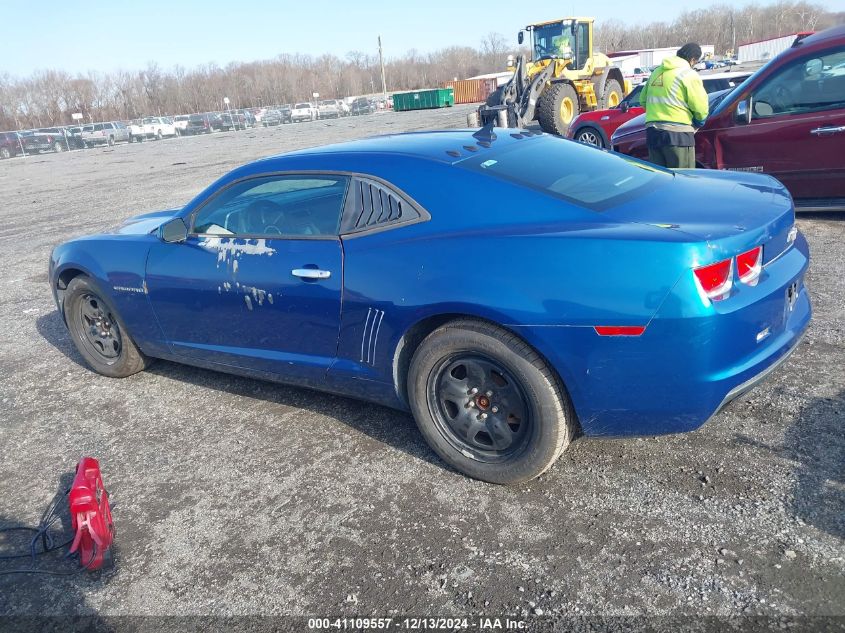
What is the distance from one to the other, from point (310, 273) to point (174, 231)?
44.9 inches

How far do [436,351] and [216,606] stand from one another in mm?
1349

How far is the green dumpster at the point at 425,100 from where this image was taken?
176ft

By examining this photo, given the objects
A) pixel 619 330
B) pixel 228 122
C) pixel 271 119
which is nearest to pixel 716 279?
pixel 619 330

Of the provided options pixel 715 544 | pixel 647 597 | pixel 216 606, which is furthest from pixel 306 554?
pixel 715 544

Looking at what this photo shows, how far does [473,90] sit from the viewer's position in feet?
186

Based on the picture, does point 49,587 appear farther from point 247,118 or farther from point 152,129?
point 247,118

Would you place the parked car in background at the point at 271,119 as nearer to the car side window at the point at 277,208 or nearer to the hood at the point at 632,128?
the hood at the point at 632,128

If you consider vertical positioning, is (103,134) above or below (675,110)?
above

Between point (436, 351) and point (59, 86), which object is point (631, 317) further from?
point (59, 86)

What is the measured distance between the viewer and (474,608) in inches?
92.4

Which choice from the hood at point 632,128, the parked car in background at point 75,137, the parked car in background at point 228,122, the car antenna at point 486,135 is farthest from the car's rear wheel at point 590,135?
the parked car in background at point 228,122

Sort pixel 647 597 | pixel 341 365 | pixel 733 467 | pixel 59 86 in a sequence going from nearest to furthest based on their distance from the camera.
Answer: pixel 647 597
pixel 733 467
pixel 341 365
pixel 59 86

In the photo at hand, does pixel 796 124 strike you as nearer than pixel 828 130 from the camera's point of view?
No

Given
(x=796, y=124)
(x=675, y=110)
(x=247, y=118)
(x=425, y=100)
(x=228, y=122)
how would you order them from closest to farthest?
(x=796, y=124) < (x=675, y=110) < (x=228, y=122) < (x=247, y=118) < (x=425, y=100)
